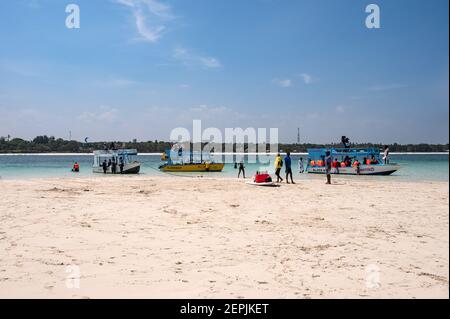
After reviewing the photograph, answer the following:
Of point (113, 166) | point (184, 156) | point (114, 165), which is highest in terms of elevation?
point (184, 156)

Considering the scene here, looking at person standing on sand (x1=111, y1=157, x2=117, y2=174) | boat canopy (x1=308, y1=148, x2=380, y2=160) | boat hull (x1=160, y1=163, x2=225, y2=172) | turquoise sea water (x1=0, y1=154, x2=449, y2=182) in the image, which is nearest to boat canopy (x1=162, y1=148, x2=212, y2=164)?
boat hull (x1=160, y1=163, x2=225, y2=172)

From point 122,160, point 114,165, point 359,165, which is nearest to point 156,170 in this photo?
point 122,160

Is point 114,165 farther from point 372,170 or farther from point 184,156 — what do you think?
point 372,170

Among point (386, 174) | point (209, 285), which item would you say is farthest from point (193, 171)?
point (209, 285)

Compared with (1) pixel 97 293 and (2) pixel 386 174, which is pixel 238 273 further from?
(2) pixel 386 174

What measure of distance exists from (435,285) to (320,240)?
8.91 ft

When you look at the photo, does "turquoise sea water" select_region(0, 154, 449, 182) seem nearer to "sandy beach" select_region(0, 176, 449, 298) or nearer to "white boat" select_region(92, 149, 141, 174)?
"white boat" select_region(92, 149, 141, 174)

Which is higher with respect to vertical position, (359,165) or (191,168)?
(359,165)

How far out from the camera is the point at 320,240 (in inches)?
287

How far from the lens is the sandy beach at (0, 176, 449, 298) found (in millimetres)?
4711

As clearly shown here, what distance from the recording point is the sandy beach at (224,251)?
471 cm

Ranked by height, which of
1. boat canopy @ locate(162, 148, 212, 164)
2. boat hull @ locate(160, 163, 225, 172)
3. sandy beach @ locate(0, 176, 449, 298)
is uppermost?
boat canopy @ locate(162, 148, 212, 164)

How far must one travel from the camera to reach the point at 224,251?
6.49 meters

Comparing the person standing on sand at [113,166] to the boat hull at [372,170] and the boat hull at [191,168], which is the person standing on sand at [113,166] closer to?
the boat hull at [191,168]
